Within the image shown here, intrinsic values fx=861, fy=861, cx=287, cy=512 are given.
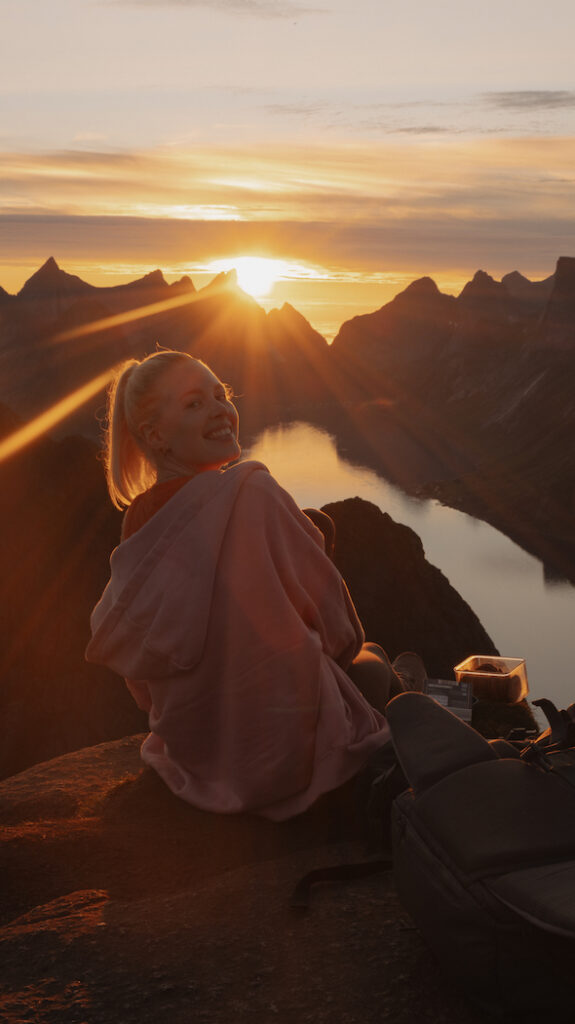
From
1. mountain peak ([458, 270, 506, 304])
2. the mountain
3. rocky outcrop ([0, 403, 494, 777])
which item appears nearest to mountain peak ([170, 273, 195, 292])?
the mountain

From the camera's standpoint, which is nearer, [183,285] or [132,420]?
[132,420]

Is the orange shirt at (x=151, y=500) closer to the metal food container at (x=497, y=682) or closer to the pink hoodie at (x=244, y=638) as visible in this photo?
the pink hoodie at (x=244, y=638)

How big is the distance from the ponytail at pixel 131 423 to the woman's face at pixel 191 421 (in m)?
0.06

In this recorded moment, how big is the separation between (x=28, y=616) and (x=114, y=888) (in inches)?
617

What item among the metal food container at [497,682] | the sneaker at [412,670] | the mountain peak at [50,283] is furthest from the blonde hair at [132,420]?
the mountain peak at [50,283]

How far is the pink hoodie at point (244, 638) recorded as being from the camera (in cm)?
353

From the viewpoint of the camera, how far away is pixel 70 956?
2.89 metres

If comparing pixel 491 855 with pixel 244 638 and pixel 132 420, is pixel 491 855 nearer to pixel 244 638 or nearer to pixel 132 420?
pixel 244 638

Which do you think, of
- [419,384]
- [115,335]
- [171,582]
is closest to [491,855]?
[171,582]

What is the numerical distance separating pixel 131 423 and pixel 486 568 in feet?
208

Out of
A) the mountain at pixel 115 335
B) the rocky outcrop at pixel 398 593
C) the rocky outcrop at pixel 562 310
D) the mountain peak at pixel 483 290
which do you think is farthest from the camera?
the mountain peak at pixel 483 290

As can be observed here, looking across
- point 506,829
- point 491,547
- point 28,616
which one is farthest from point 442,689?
point 491,547

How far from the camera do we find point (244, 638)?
357cm

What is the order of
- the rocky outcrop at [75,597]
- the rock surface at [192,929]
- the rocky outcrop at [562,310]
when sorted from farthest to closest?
1. the rocky outcrop at [562,310]
2. the rocky outcrop at [75,597]
3. the rock surface at [192,929]
